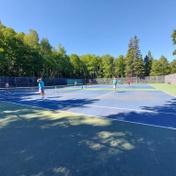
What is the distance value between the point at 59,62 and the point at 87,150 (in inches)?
2013

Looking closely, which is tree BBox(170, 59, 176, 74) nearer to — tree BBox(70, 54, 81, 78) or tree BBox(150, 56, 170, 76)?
tree BBox(150, 56, 170, 76)

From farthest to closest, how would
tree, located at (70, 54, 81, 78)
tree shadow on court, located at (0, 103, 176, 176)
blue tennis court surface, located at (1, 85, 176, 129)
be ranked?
tree, located at (70, 54, 81, 78) < blue tennis court surface, located at (1, 85, 176, 129) < tree shadow on court, located at (0, 103, 176, 176)

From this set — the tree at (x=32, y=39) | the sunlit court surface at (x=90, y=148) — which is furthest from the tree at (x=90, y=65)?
the sunlit court surface at (x=90, y=148)

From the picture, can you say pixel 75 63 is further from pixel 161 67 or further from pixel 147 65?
pixel 161 67

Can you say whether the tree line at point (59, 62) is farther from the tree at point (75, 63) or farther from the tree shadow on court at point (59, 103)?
the tree shadow on court at point (59, 103)

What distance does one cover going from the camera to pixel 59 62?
5181 centimetres

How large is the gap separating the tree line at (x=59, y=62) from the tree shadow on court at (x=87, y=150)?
32433 millimetres

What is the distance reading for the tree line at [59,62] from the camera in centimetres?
3650

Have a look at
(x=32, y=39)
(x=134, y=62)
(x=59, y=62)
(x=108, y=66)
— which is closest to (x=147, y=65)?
(x=134, y=62)

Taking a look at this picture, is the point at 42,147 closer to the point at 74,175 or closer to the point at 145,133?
the point at 74,175

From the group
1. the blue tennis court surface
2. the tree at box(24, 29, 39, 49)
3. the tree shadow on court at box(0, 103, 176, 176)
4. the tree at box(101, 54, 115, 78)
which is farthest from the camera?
the tree at box(101, 54, 115, 78)

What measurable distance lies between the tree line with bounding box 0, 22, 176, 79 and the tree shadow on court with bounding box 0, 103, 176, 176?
106 ft

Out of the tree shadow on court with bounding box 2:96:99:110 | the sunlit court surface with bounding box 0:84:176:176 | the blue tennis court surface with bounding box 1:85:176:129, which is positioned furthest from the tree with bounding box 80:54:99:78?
the sunlit court surface with bounding box 0:84:176:176

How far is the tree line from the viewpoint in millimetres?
36500
